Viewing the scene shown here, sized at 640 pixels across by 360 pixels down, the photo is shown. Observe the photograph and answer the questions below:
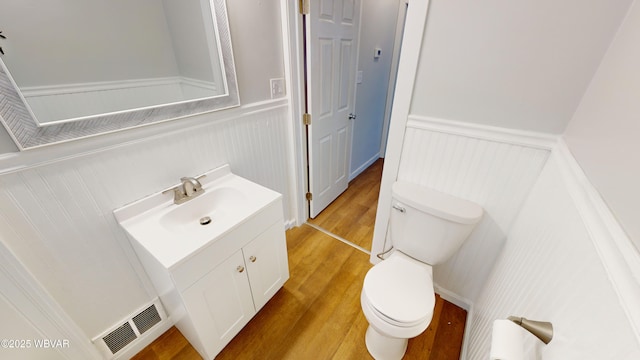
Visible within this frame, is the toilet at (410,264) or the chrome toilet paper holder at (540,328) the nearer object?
the chrome toilet paper holder at (540,328)

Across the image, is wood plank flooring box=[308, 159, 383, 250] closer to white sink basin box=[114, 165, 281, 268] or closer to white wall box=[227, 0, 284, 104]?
white sink basin box=[114, 165, 281, 268]

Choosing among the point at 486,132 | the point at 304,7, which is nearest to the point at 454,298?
the point at 486,132

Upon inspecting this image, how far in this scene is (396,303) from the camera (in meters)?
1.08

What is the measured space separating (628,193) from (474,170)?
754 mm

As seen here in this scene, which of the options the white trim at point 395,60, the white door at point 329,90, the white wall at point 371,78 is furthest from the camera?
the white trim at point 395,60

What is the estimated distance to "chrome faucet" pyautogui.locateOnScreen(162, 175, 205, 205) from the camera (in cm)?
118

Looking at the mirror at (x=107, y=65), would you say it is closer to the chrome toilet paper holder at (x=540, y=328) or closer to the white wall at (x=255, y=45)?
the white wall at (x=255, y=45)

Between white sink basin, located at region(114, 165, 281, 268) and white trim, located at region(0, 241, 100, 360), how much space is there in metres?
0.30

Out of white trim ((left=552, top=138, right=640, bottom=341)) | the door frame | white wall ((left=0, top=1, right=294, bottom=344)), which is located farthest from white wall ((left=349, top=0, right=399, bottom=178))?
white trim ((left=552, top=138, right=640, bottom=341))

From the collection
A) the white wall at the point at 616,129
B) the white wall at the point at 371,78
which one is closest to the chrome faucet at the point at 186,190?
the white wall at the point at 616,129

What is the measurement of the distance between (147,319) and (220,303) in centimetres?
49

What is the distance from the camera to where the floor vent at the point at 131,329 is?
1146 mm

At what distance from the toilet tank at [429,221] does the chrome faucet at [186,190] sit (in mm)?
1024

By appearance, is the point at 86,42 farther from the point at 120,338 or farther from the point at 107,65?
the point at 120,338
